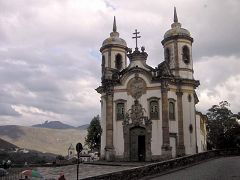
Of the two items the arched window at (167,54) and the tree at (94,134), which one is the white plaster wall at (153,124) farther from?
the tree at (94,134)

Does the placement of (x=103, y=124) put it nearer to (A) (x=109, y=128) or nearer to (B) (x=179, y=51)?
(A) (x=109, y=128)

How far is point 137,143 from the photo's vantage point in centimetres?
3675

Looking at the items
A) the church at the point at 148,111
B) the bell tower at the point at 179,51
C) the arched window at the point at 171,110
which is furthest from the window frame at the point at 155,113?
the bell tower at the point at 179,51

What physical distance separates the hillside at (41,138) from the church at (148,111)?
117302 millimetres

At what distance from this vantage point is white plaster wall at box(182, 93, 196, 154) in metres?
37.3

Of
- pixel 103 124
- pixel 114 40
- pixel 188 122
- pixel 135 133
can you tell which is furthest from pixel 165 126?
pixel 114 40

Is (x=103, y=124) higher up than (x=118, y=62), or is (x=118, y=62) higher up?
(x=118, y=62)

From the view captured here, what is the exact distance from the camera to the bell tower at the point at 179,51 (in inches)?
1555

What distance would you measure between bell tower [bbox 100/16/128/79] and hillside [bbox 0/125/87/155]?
4461 inches

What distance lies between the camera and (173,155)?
36.1m

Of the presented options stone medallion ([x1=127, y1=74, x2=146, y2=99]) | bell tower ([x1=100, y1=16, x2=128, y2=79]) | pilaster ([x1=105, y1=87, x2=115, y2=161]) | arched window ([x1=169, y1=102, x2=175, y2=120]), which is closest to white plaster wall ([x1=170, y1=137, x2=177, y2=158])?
arched window ([x1=169, y1=102, x2=175, y2=120])

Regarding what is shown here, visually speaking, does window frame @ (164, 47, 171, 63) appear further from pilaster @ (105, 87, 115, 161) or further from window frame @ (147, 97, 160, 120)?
pilaster @ (105, 87, 115, 161)

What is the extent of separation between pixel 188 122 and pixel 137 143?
5.39 m

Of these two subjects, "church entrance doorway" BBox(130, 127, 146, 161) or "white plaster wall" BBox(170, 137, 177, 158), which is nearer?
"white plaster wall" BBox(170, 137, 177, 158)
